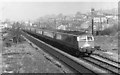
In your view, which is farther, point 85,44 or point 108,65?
point 85,44

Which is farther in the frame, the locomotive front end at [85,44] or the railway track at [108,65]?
the locomotive front end at [85,44]

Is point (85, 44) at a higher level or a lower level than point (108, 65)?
higher

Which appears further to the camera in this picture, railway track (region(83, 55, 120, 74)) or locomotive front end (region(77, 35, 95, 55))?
locomotive front end (region(77, 35, 95, 55))

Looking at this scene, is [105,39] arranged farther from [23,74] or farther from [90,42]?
[23,74]

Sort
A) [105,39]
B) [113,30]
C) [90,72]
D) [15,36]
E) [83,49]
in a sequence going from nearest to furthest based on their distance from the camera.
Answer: [90,72] < [83,49] < [105,39] < [15,36] < [113,30]

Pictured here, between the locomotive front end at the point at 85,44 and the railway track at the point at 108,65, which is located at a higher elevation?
the locomotive front end at the point at 85,44

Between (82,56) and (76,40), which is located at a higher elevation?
(76,40)

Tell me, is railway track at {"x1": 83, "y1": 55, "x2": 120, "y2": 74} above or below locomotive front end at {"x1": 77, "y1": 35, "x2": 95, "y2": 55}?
below

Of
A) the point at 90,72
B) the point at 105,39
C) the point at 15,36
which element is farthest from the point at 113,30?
the point at 90,72
